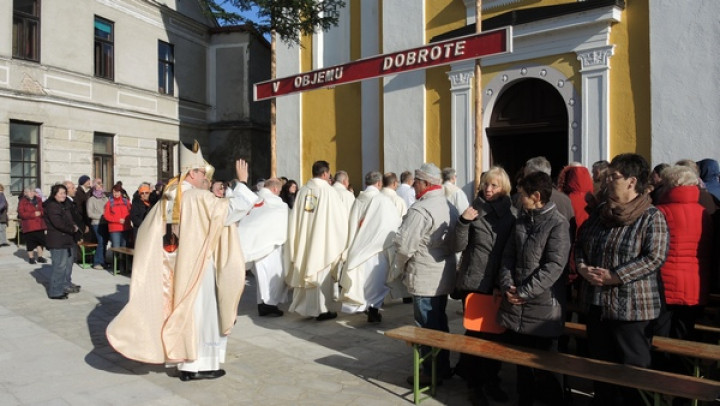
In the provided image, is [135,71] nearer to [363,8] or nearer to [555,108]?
[363,8]

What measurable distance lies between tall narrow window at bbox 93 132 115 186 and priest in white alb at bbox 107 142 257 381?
1409cm

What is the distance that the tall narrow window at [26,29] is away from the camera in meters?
15.6

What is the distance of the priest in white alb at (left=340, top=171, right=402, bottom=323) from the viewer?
662 centimetres

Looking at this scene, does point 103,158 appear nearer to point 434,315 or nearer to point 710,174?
point 434,315

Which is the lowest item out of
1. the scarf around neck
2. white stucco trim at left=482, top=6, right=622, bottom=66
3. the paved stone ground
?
the paved stone ground

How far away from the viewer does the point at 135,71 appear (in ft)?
62.7

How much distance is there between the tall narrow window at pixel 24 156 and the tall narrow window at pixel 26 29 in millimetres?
1836

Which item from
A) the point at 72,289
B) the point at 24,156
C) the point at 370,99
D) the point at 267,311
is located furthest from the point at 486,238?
the point at 24,156

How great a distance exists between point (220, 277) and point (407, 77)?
883cm

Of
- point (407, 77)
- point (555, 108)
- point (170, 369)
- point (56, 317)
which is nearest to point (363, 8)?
point (407, 77)

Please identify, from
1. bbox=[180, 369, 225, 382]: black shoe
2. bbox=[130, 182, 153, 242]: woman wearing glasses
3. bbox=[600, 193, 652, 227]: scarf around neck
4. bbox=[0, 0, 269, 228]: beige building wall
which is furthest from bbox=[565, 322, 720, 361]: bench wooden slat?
bbox=[0, 0, 269, 228]: beige building wall

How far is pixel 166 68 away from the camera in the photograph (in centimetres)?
2067

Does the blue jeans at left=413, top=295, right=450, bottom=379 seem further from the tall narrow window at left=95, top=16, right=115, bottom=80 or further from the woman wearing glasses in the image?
the tall narrow window at left=95, top=16, right=115, bottom=80

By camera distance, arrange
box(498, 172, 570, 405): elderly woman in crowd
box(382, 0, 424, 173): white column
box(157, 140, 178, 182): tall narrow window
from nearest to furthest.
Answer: box(498, 172, 570, 405): elderly woman in crowd → box(382, 0, 424, 173): white column → box(157, 140, 178, 182): tall narrow window
